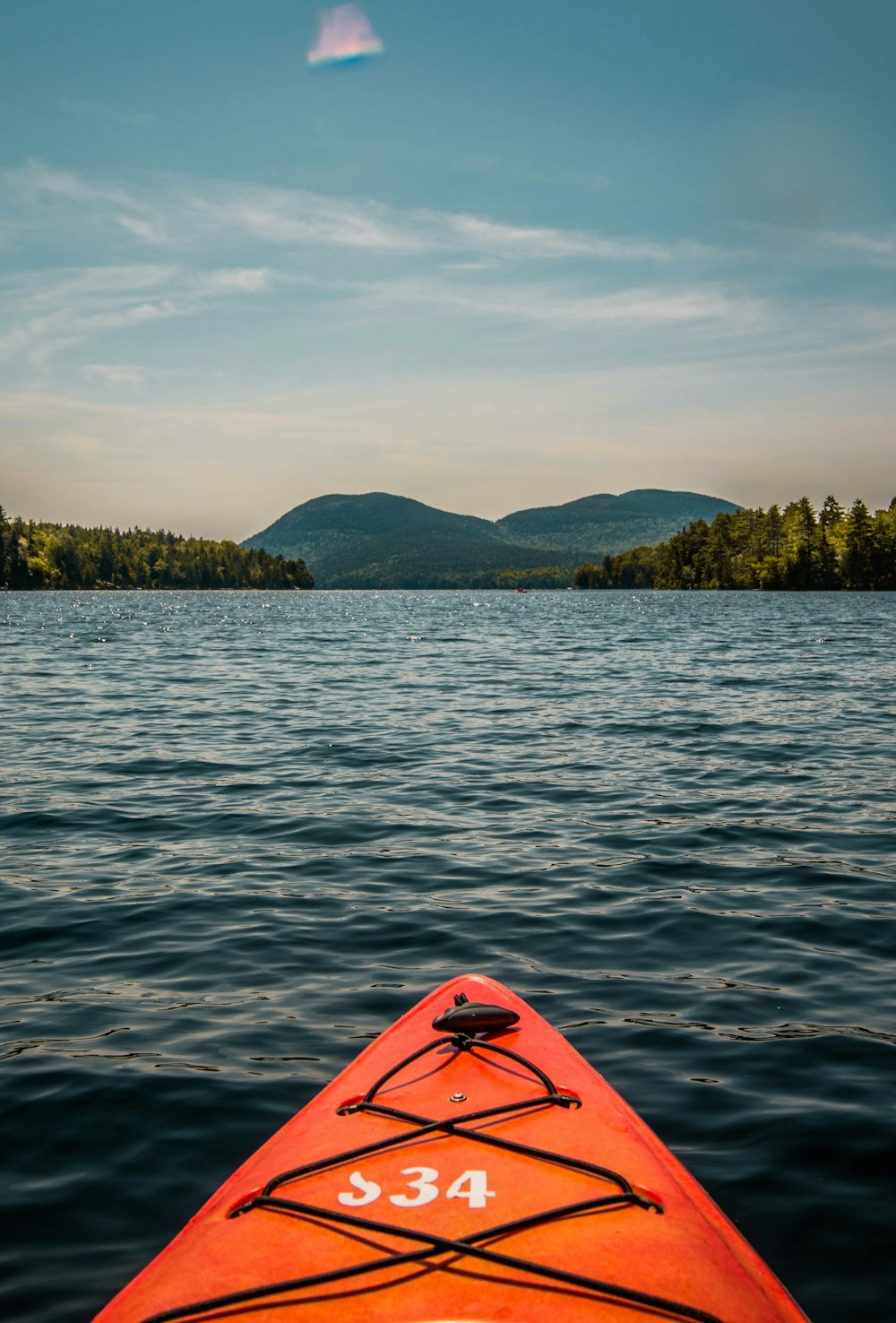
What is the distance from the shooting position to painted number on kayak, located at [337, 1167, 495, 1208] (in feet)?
11.8

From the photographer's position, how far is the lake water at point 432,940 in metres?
4.66

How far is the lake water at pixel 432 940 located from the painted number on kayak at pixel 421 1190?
1199 mm

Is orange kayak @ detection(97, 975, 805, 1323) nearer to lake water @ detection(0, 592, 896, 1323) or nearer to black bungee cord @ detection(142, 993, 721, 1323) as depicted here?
black bungee cord @ detection(142, 993, 721, 1323)

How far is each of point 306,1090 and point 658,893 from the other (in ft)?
14.3

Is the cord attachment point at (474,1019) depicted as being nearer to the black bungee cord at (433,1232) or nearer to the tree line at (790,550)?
the black bungee cord at (433,1232)

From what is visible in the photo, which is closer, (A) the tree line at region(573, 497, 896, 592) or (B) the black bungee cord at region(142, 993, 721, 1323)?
(B) the black bungee cord at region(142, 993, 721, 1323)

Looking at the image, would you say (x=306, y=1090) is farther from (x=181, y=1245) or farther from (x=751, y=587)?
(x=751, y=587)

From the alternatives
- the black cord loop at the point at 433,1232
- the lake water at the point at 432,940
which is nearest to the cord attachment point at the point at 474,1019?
the black cord loop at the point at 433,1232

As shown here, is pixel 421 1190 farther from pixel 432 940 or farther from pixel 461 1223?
pixel 432 940

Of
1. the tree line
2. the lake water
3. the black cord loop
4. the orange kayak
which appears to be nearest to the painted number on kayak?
the orange kayak

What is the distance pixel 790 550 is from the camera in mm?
133125

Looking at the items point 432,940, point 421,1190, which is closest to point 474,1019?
point 421,1190

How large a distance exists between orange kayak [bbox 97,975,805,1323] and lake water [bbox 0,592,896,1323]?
29.3 inches

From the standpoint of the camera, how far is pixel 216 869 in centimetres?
957
